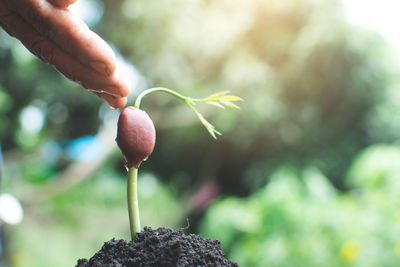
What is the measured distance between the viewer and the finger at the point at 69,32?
315 millimetres

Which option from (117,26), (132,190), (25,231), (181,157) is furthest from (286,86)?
(132,190)

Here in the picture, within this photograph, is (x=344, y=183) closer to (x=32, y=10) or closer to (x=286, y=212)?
(x=286, y=212)

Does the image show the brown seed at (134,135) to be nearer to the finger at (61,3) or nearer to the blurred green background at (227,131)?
the finger at (61,3)

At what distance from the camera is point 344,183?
309cm

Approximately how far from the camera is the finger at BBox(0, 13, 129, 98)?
330 millimetres

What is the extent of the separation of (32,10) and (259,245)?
5.21ft

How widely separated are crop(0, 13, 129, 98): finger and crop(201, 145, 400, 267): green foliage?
4.01ft

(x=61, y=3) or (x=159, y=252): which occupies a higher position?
(x=61, y=3)

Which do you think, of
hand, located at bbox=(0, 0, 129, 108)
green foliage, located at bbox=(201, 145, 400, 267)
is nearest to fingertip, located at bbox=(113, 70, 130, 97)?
hand, located at bbox=(0, 0, 129, 108)

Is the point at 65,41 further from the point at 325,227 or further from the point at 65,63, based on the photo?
the point at 325,227

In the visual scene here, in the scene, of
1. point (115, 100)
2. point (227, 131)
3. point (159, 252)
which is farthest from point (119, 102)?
point (227, 131)

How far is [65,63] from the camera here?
1.10ft

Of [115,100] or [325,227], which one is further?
[325,227]

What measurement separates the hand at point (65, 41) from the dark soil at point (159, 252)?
14cm
